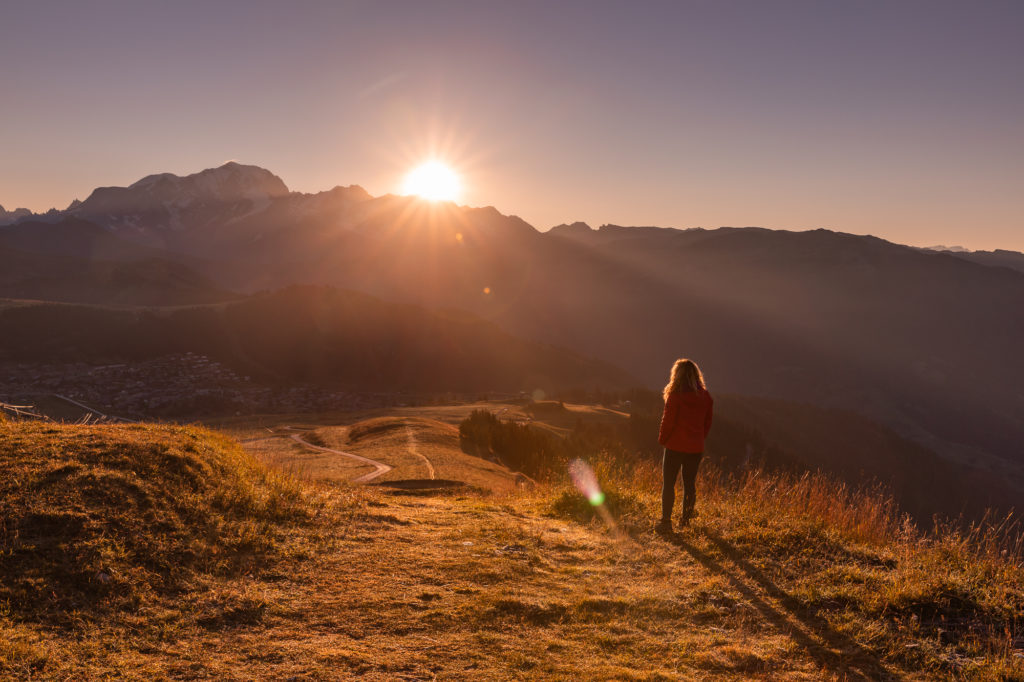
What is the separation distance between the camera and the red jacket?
7566 millimetres

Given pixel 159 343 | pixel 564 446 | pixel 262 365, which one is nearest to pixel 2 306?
pixel 159 343

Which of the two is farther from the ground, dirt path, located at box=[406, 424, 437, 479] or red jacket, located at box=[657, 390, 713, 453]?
red jacket, located at box=[657, 390, 713, 453]

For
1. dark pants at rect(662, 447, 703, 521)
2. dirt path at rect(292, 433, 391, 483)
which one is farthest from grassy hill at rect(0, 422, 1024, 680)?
dirt path at rect(292, 433, 391, 483)

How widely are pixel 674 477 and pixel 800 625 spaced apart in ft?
9.73

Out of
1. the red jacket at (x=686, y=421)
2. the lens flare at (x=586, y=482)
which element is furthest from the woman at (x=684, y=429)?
the lens flare at (x=586, y=482)

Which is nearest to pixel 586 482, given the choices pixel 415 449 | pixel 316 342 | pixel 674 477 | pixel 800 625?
pixel 674 477

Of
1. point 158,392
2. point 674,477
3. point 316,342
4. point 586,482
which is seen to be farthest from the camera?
point 316,342

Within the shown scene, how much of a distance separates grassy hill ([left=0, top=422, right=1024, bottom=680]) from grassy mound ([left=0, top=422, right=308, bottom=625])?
24 mm

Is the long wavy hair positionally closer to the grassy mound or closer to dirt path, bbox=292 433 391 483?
the grassy mound

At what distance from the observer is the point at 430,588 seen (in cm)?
564

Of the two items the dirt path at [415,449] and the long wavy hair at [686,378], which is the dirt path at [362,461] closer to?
the dirt path at [415,449]

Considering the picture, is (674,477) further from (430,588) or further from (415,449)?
(415,449)

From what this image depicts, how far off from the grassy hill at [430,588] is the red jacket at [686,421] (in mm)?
1305

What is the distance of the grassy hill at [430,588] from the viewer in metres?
4.13
